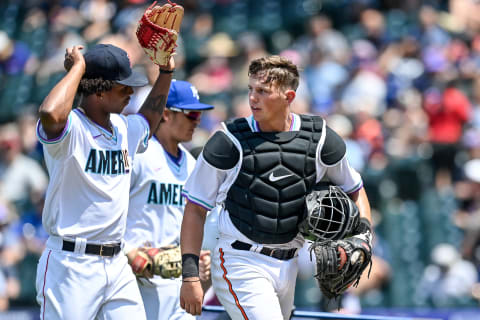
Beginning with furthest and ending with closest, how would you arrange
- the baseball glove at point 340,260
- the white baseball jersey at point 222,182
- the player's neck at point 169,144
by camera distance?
the player's neck at point 169,144 < the white baseball jersey at point 222,182 < the baseball glove at point 340,260

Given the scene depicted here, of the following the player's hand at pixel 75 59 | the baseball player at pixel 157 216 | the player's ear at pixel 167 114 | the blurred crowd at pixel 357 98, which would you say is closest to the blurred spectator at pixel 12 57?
the blurred crowd at pixel 357 98

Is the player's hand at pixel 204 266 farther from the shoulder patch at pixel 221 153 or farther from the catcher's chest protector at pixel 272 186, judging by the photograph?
the shoulder patch at pixel 221 153

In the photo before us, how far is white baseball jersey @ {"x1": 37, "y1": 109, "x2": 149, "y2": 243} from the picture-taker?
3.68m

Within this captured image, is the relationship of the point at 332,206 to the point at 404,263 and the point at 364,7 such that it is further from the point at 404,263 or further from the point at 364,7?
the point at 364,7

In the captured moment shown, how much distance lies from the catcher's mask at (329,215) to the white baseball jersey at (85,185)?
98cm

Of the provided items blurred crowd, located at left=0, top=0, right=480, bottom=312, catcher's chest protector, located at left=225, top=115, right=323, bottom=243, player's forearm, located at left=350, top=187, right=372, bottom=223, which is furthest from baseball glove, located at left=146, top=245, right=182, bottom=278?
blurred crowd, located at left=0, top=0, right=480, bottom=312

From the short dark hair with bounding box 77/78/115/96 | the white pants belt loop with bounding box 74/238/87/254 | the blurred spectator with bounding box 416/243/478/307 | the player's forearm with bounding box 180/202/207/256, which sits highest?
the short dark hair with bounding box 77/78/115/96

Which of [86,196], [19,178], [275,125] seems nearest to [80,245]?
[86,196]

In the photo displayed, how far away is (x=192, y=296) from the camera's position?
368 cm

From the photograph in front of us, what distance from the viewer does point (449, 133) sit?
9.04 meters

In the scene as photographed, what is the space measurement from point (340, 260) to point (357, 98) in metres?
6.47

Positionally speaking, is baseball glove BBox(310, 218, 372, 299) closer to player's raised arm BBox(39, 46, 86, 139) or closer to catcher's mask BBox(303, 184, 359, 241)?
catcher's mask BBox(303, 184, 359, 241)

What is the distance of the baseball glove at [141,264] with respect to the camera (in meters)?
4.31

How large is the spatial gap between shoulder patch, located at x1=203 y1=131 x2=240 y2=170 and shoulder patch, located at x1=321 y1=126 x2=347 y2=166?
462 mm
